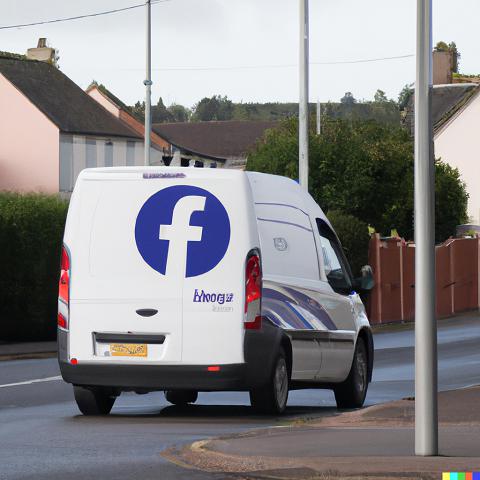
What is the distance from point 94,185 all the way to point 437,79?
6173 centimetres

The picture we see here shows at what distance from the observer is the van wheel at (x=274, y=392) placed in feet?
45.6

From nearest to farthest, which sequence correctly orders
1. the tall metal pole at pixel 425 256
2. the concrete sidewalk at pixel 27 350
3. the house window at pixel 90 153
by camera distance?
the tall metal pole at pixel 425 256
the concrete sidewalk at pixel 27 350
the house window at pixel 90 153

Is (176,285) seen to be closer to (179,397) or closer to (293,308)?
(293,308)

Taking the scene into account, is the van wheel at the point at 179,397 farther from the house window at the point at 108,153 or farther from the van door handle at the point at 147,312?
the house window at the point at 108,153

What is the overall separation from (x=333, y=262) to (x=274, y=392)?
2.09 meters

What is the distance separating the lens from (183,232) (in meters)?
13.7

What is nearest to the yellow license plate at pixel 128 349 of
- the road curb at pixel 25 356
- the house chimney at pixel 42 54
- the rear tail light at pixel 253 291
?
the rear tail light at pixel 253 291

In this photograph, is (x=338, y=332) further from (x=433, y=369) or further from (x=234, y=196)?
(x=433, y=369)

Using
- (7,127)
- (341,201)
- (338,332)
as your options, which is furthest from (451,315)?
(7,127)

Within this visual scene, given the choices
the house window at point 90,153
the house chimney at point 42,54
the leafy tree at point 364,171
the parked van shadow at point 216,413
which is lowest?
the parked van shadow at point 216,413

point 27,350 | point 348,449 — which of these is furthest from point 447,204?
point 348,449

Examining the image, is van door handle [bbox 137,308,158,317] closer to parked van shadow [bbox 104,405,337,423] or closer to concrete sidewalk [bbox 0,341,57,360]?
parked van shadow [bbox 104,405,337,423]

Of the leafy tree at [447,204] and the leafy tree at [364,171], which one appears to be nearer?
the leafy tree at [364,171]

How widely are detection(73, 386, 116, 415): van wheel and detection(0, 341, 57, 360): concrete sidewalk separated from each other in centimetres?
1114
